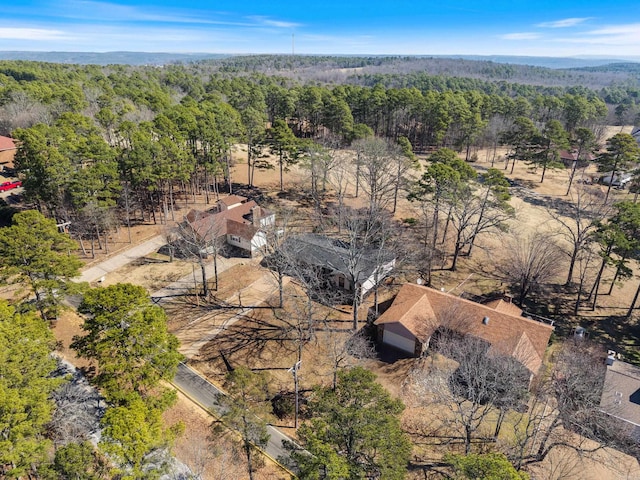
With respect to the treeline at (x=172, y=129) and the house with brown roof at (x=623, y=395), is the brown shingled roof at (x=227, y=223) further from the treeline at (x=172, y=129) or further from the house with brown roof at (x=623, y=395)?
the house with brown roof at (x=623, y=395)

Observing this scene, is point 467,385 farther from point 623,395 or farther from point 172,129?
point 172,129

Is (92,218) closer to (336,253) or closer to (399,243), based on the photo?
(336,253)

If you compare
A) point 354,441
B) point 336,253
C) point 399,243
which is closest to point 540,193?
point 399,243

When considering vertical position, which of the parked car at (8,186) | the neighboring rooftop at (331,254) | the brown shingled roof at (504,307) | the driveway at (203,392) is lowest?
the driveway at (203,392)

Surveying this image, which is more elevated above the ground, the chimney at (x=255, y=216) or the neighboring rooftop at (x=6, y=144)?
the neighboring rooftop at (x=6, y=144)

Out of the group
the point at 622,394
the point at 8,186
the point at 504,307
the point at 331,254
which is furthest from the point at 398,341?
the point at 8,186

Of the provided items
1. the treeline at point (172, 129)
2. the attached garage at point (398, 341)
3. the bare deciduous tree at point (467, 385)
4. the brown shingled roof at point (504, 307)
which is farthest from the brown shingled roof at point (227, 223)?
the brown shingled roof at point (504, 307)
